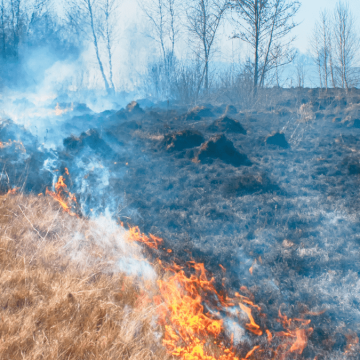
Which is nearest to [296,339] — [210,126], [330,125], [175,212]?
[175,212]

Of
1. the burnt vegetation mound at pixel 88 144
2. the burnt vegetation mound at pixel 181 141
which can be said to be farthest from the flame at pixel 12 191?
the burnt vegetation mound at pixel 181 141

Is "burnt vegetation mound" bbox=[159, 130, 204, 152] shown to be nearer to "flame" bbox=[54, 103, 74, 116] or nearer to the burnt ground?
the burnt ground

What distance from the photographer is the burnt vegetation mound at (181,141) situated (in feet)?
20.8

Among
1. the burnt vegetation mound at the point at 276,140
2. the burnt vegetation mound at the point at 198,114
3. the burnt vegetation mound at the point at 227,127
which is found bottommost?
the burnt vegetation mound at the point at 276,140

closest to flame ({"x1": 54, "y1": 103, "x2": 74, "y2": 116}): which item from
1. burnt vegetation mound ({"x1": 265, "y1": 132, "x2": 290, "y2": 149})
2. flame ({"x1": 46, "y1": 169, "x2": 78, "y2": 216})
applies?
flame ({"x1": 46, "y1": 169, "x2": 78, "y2": 216})

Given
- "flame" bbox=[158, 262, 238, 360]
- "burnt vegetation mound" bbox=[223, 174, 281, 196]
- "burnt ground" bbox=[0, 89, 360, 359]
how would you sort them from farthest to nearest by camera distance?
"burnt vegetation mound" bbox=[223, 174, 281, 196] → "burnt ground" bbox=[0, 89, 360, 359] → "flame" bbox=[158, 262, 238, 360]

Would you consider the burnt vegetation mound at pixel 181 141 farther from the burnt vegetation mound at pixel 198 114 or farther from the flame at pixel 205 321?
the flame at pixel 205 321

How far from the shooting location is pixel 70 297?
2.14 metres

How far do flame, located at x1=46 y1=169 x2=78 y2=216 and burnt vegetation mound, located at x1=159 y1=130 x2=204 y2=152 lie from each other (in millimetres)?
2759

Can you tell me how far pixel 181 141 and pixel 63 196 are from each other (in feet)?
10.9

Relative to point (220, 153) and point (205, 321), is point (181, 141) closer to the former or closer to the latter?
point (220, 153)

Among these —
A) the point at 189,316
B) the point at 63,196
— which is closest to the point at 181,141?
the point at 63,196

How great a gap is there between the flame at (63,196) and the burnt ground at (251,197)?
19 cm

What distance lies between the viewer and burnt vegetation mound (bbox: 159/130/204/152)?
6.33 m
